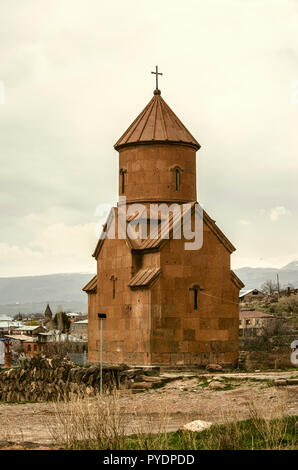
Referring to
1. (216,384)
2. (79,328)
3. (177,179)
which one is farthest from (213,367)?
(79,328)

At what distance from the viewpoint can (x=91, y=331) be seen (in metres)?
25.1

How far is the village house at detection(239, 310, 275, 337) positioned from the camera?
184ft

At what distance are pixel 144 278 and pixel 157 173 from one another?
372 centimetres

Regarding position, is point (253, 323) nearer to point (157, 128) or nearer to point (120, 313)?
point (157, 128)

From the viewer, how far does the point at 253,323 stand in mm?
63219

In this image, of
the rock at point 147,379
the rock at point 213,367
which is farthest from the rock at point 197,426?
the rock at point 213,367

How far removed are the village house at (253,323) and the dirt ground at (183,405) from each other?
1379 inches

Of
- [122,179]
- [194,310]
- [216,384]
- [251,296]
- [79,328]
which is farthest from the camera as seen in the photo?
[251,296]

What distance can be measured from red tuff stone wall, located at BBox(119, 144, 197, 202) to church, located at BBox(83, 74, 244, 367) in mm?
30

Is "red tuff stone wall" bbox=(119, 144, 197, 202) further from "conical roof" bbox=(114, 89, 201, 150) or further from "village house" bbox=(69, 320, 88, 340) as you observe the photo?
"village house" bbox=(69, 320, 88, 340)
